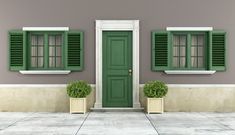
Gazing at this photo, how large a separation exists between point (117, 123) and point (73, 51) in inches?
136

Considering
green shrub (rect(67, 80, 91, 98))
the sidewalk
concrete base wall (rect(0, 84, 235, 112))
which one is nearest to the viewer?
the sidewalk

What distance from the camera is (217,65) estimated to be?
12.1 m

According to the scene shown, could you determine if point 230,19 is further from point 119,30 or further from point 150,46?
point 119,30

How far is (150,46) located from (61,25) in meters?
2.87

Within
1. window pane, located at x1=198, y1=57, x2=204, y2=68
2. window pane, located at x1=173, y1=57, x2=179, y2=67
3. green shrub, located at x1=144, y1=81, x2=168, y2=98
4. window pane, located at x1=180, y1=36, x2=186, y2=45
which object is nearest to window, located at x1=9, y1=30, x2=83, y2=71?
green shrub, located at x1=144, y1=81, x2=168, y2=98

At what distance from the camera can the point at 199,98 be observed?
12.2 m

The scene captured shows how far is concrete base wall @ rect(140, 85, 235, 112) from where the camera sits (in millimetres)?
12172

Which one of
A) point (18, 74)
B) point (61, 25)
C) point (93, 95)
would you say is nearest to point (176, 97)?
point (93, 95)

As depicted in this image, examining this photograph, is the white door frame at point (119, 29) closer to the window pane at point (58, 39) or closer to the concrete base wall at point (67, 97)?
the concrete base wall at point (67, 97)

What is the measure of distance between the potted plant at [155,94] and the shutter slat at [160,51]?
2.07 feet

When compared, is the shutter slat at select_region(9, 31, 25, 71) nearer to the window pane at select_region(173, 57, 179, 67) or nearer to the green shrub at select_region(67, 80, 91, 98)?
the green shrub at select_region(67, 80, 91, 98)

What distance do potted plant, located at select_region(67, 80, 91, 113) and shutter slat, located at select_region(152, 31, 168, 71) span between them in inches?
87.9

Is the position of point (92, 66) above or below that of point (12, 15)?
below

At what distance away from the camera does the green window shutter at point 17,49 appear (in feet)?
39.6
